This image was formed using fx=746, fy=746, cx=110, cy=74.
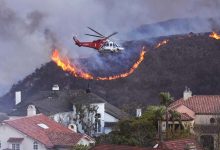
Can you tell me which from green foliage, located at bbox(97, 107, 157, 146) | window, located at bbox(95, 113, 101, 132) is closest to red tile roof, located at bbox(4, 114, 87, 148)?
green foliage, located at bbox(97, 107, 157, 146)

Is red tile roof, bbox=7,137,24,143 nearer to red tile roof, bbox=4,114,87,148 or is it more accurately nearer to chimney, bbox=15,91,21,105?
red tile roof, bbox=4,114,87,148

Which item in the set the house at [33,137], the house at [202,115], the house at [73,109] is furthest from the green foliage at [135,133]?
the house at [73,109]

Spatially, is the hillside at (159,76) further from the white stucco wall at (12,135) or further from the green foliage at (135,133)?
the white stucco wall at (12,135)

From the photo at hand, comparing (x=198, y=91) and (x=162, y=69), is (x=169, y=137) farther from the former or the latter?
(x=162, y=69)

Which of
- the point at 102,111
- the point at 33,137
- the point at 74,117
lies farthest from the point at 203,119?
the point at 33,137

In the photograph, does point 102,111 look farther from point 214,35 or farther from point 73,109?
point 214,35

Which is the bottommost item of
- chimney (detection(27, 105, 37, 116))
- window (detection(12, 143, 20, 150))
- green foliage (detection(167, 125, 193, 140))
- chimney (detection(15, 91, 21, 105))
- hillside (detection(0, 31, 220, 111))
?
window (detection(12, 143, 20, 150))

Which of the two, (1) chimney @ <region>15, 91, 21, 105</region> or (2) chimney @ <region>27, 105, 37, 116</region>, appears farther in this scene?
(1) chimney @ <region>15, 91, 21, 105</region>

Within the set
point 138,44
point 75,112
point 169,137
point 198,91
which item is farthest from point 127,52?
point 169,137

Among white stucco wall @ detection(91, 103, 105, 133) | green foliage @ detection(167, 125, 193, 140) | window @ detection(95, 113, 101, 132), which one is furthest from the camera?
white stucco wall @ detection(91, 103, 105, 133)
